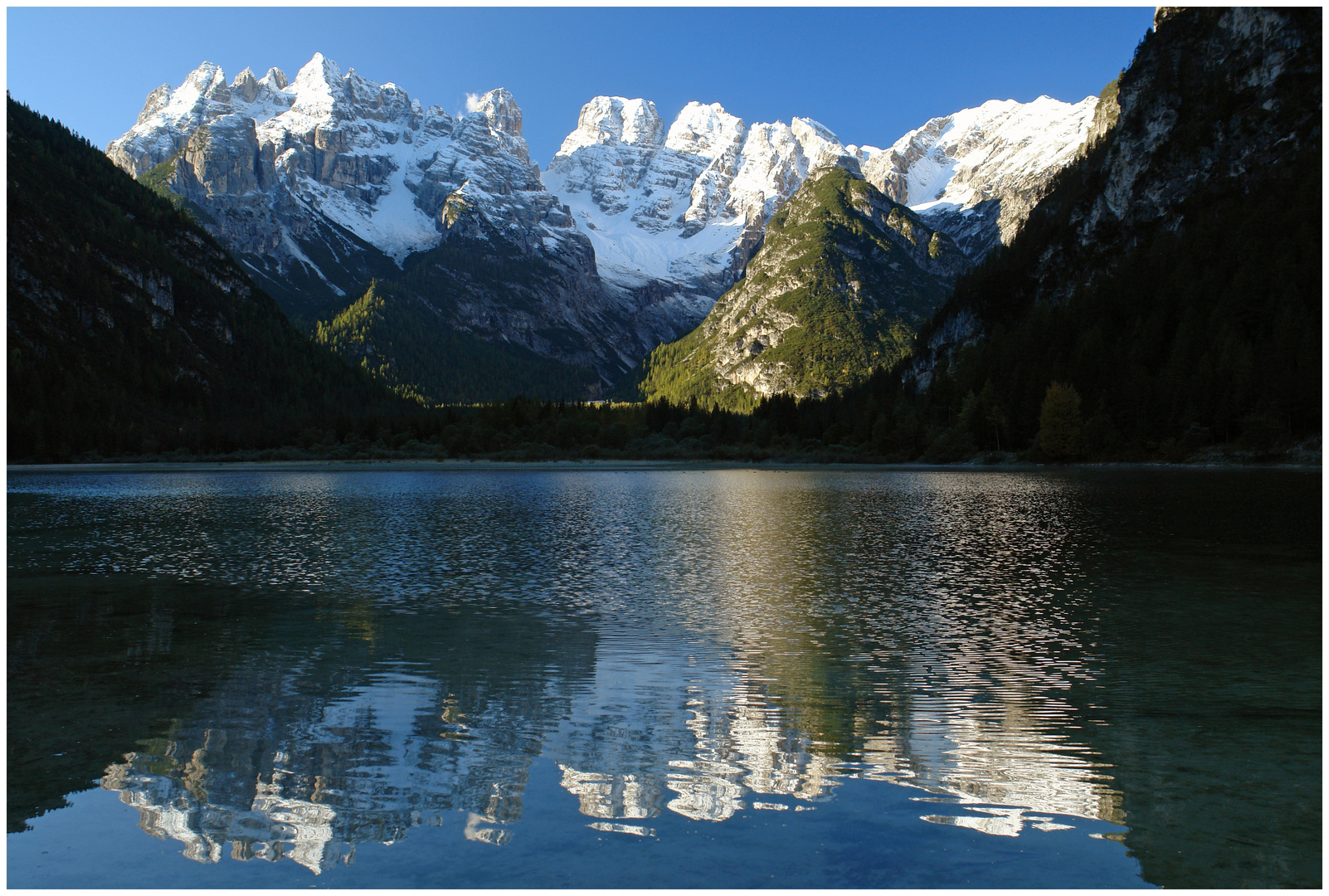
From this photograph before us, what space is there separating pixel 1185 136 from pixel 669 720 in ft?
637

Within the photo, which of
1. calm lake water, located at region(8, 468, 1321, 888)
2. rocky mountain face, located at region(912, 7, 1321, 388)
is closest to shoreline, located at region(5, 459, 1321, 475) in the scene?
rocky mountain face, located at region(912, 7, 1321, 388)

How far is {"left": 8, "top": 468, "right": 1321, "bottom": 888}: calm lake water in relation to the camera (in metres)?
9.51

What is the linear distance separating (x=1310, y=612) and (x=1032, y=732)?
14787mm

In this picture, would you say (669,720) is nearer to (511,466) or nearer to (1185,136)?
(511,466)

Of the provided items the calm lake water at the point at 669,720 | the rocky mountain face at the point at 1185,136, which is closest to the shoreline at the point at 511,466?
the rocky mountain face at the point at 1185,136

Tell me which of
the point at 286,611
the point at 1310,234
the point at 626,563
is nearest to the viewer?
the point at 286,611

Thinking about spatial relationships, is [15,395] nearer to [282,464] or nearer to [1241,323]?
[282,464]

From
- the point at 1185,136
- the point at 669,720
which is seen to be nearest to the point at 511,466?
the point at 1185,136

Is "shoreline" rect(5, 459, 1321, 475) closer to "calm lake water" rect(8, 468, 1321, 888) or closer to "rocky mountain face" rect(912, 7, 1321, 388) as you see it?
"rocky mountain face" rect(912, 7, 1321, 388)

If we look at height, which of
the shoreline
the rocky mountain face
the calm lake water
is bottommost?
the calm lake water

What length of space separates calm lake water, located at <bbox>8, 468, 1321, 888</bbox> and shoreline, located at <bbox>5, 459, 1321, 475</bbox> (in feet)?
337

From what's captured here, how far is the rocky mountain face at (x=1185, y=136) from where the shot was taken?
15075cm

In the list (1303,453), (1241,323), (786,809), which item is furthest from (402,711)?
(1241,323)

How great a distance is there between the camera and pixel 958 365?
586 ft
